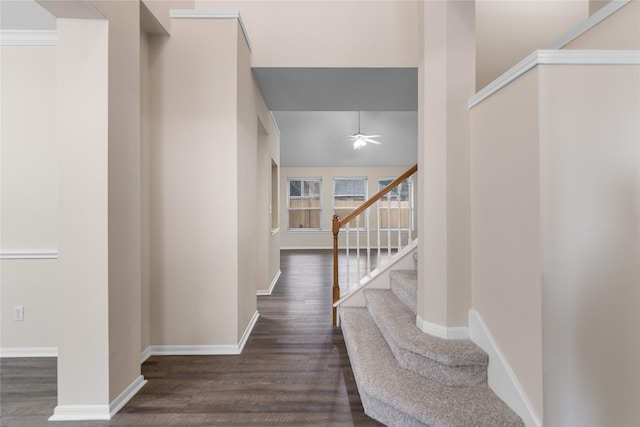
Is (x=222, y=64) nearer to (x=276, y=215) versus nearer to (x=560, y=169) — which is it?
(x=560, y=169)

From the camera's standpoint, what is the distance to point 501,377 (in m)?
1.78

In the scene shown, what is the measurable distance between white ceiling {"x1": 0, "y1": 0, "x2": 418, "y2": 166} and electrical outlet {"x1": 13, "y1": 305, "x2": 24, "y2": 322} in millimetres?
2241

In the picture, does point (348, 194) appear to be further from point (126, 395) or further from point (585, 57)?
point (585, 57)

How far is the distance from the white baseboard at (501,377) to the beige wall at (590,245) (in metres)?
0.09

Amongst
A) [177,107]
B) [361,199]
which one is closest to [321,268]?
[361,199]

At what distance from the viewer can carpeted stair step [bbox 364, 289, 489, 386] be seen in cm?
192

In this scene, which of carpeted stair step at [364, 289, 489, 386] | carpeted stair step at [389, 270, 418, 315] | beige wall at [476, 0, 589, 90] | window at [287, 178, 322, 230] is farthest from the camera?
window at [287, 178, 322, 230]

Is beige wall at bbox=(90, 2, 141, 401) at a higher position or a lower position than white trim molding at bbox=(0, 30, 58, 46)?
lower

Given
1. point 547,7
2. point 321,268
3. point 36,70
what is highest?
point 547,7

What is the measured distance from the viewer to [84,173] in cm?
194

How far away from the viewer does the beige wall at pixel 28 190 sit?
9.04 ft

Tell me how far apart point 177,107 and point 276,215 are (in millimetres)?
3457

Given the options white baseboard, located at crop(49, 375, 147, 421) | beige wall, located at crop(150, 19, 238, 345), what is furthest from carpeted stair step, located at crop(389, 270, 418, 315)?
white baseboard, located at crop(49, 375, 147, 421)

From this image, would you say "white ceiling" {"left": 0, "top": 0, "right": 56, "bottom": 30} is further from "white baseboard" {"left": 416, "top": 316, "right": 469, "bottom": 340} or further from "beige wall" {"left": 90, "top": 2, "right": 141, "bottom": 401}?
"white baseboard" {"left": 416, "top": 316, "right": 469, "bottom": 340}
